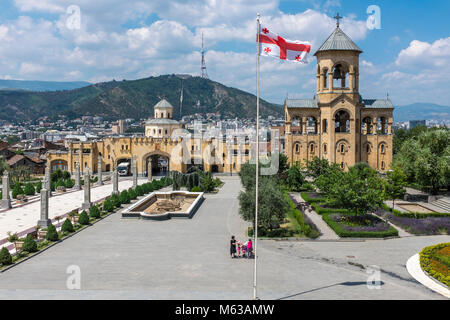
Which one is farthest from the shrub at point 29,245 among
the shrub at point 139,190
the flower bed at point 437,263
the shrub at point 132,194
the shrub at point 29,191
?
the shrub at point 29,191

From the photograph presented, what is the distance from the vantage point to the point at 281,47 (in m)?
16.4

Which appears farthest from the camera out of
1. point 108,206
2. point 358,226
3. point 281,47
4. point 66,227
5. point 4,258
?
point 108,206

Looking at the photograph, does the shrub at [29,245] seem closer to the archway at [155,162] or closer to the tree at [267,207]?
the tree at [267,207]

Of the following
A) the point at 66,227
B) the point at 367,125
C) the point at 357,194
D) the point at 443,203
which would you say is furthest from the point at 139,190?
the point at 367,125

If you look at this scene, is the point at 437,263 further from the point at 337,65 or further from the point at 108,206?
the point at 337,65

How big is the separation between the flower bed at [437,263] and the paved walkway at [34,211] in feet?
76.4

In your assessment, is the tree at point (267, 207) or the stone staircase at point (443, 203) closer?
the tree at point (267, 207)

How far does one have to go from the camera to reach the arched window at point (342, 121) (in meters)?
55.3

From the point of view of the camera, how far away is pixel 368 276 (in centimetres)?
1805

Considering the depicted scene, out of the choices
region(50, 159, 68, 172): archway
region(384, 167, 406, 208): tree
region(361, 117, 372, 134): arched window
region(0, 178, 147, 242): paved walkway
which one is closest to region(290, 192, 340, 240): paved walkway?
region(384, 167, 406, 208): tree

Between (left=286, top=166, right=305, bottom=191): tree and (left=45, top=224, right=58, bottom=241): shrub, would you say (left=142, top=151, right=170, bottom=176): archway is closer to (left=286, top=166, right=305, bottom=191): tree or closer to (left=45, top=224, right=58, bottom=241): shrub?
(left=286, top=166, right=305, bottom=191): tree

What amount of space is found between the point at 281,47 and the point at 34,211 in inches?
1082

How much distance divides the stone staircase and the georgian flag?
79.5ft
